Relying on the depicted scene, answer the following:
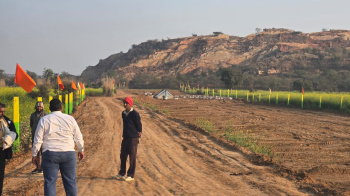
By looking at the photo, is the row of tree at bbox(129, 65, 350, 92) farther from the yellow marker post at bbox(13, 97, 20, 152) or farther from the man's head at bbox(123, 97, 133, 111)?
the man's head at bbox(123, 97, 133, 111)

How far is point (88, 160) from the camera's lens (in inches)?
391

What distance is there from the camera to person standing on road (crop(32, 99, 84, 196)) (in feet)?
17.3

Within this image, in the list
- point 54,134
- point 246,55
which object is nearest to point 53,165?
point 54,134

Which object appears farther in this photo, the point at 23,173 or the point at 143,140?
the point at 143,140

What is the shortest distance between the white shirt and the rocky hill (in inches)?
3159

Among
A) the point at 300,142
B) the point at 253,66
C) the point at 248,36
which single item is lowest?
the point at 300,142

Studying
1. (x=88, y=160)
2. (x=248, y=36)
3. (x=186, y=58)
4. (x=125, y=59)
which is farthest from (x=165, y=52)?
(x=88, y=160)

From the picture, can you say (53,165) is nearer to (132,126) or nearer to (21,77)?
(132,126)

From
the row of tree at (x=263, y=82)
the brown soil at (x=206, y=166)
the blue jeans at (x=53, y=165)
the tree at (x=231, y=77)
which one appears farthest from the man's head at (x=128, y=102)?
the tree at (x=231, y=77)

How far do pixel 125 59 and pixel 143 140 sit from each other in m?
115

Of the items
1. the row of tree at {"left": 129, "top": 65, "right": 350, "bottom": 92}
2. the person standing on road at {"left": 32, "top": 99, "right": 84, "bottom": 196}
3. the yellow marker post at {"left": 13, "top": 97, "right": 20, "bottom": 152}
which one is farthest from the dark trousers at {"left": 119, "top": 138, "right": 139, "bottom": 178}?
the row of tree at {"left": 129, "top": 65, "right": 350, "bottom": 92}

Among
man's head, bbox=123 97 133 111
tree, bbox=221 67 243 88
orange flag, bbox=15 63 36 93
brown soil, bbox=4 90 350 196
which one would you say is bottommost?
brown soil, bbox=4 90 350 196

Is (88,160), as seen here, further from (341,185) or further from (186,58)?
(186,58)

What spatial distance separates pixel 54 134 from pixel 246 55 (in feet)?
337
